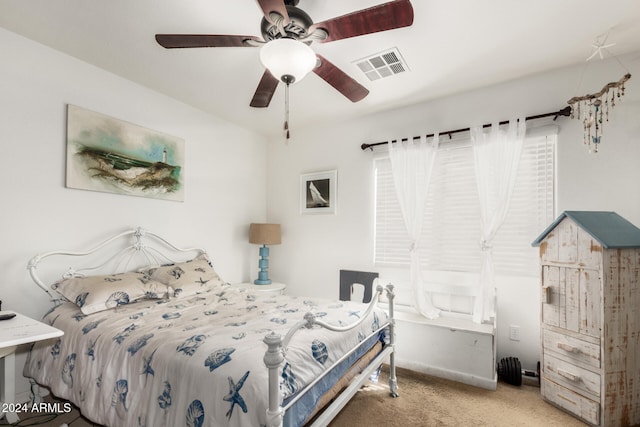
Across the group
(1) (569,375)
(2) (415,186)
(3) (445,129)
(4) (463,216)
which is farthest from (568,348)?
(3) (445,129)

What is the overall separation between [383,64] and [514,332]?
2.63 meters

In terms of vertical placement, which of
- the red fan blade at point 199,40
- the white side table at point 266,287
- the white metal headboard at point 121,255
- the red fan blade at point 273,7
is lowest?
the white side table at point 266,287

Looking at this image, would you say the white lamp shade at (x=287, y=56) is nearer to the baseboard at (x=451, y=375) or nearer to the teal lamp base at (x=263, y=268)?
the baseboard at (x=451, y=375)

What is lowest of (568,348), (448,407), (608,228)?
(448,407)

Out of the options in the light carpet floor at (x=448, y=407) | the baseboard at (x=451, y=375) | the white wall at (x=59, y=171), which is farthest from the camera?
the baseboard at (x=451, y=375)

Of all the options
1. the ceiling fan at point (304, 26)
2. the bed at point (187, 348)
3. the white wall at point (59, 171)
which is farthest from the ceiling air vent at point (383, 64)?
the white wall at point (59, 171)

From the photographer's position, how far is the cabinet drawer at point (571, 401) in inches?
79.7

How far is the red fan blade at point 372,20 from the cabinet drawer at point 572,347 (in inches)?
93.8

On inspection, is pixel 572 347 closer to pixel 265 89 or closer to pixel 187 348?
pixel 187 348

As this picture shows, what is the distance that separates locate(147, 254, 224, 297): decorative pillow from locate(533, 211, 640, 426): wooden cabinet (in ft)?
9.49

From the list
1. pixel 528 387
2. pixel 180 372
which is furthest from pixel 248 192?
pixel 528 387

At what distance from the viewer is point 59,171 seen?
2.47m

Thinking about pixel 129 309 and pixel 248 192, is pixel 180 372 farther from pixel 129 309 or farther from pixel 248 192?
pixel 248 192

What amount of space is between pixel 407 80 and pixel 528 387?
286cm
